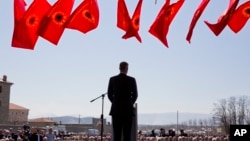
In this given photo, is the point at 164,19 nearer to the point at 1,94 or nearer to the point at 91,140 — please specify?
the point at 91,140

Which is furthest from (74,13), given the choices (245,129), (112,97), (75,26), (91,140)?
(91,140)

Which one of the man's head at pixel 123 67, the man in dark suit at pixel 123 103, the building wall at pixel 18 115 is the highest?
the building wall at pixel 18 115

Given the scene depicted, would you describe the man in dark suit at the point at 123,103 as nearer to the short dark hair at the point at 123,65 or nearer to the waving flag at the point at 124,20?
the short dark hair at the point at 123,65

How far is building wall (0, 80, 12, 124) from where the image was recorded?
78.8 metres

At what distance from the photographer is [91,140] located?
27453 mm

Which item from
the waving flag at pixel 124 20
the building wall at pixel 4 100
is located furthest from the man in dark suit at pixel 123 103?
the building wall at pixel 4 100

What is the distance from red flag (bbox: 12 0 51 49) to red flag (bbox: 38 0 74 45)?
14 centimetres

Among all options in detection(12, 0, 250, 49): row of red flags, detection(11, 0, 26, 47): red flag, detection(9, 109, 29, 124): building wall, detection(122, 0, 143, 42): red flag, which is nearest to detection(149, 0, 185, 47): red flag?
detection(12, 0, 250, 49): row of red flags

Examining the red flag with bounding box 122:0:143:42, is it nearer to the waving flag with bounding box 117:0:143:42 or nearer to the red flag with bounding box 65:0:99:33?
the waving flag with bounding box 117:0:143:42

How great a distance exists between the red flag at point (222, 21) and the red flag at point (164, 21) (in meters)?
0.99

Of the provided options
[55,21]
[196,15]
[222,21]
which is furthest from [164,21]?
[55,21]

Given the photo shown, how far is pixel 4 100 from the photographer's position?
8131 centimetres

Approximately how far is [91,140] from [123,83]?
2059cm

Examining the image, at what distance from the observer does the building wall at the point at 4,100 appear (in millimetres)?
78831
